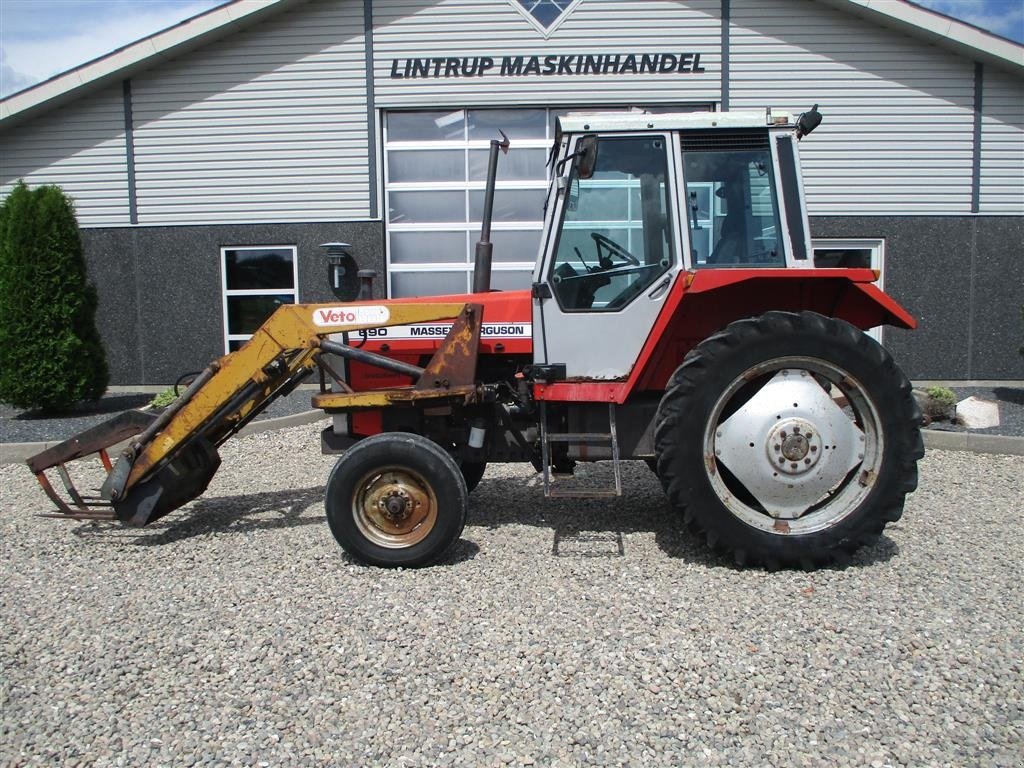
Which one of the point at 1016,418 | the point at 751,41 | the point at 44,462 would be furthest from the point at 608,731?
the point at 751,41

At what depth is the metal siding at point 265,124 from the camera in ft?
35.3

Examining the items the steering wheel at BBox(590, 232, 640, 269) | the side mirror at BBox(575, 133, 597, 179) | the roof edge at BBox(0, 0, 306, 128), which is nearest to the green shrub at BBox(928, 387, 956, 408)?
the steering wheel at BBox(590, 232, 640, 269)

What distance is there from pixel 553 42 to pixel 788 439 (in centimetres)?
860

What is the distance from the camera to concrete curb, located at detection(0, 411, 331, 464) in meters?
6.93

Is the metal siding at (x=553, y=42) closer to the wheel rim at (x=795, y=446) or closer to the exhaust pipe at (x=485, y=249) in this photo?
the exhaust pipe at (x=485, y=249)

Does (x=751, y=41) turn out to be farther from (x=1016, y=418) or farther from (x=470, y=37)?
(x=1016, y=418)

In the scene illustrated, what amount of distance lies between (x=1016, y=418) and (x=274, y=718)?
8.28 meters

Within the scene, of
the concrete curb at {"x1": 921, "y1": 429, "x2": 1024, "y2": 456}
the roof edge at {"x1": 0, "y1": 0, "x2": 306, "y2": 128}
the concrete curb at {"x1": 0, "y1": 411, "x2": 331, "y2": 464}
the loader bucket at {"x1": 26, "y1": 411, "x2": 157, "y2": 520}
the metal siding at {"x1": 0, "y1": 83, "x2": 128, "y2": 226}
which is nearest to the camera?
the loader bucket at {"x1": 26, "y1": 411, "x2": 157, "y2": 520}

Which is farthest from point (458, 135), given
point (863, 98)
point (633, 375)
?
point (633, 375)

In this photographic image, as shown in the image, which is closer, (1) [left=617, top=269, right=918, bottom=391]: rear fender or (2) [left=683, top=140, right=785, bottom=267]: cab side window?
(1) [left=617, top=269, right=918, bottom=391]: rear fender

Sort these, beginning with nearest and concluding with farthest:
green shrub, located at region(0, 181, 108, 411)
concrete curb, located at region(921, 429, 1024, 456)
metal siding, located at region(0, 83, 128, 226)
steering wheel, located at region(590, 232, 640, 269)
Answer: steering wheel, located at region(590, 232, 640, 269) → concrete curb, located at region(921, 429, 1024, 456) → green shrub, located at region(0, 181, 108, 411) → metal siding, located at region(0, 83, 128, 226)

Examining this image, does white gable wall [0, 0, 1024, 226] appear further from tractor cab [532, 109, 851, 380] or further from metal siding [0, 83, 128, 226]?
tractor cab [532, 109, 851, 380]

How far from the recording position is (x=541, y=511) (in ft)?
16.9

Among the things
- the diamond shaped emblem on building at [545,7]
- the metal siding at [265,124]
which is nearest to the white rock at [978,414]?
the diamond shaped emblem on building at [545,7]
